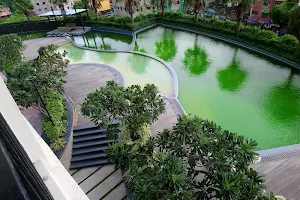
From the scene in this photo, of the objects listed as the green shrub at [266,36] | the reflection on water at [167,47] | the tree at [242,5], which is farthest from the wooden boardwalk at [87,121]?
the tree at [242,5]

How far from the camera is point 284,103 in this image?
39.4 feet

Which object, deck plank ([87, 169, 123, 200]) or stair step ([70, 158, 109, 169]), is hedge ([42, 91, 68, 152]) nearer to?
stair step ([70, 158, 109, 169])

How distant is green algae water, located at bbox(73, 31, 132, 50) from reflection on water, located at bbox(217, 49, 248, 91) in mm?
9543

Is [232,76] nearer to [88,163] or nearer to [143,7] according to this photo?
[88,163]

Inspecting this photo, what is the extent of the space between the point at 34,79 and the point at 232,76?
40.0 ft

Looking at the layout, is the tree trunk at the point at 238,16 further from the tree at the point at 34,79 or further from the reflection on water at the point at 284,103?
the tree at the point at 34,79

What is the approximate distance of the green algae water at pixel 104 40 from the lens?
21547mm

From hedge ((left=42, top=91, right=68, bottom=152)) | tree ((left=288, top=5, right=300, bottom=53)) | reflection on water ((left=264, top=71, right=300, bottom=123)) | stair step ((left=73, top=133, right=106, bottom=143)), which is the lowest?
reflection on water ((left=264, top=71, right=300, bottom=123))

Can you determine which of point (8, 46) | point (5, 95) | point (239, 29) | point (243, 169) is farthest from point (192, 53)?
point (5, 95)

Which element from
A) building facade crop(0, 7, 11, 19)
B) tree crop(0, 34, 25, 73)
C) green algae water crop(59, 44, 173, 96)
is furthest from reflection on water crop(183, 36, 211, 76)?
building facade crop(0, 7, 11, 19)

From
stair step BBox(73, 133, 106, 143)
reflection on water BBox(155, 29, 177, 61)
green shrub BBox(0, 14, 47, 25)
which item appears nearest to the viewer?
stair step BBox(73, 133, 106, 143)

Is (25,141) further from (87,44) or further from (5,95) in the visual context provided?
(87,44)

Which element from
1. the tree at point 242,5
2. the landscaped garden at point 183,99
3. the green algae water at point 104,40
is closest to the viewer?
the landscaped garden at point 183,99

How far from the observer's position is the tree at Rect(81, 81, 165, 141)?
6.73 meters
